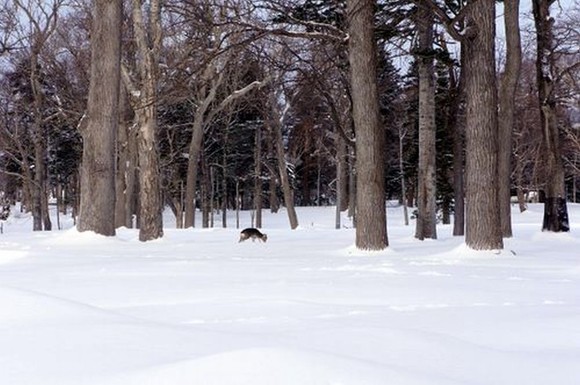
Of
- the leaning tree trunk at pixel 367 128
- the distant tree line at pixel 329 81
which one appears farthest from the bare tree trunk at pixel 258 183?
the leaning tree trunk at pixel 367 128

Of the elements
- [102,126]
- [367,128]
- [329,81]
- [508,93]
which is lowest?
[367,128]

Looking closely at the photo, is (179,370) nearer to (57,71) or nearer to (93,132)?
(93,132)

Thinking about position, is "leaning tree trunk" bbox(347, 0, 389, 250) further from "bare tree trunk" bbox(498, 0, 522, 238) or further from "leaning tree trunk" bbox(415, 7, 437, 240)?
"bare tree trunk" bbox(498, 0, 522, 238)

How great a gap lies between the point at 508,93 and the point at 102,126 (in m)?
9.22

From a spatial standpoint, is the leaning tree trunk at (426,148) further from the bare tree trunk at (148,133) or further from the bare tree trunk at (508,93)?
the bare tree trunk at (148,133)

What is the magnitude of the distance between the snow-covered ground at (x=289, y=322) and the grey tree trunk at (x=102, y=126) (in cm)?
431

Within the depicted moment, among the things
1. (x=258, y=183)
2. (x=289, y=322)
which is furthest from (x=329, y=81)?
(x=258, y=183)

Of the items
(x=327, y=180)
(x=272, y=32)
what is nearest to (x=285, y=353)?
(x=272, y=32)

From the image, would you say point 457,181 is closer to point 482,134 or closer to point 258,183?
point 482,134

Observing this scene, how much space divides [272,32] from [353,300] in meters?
6.93

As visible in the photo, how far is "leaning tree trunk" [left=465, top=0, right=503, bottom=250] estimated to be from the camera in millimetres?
10211

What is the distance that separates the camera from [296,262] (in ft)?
29.8

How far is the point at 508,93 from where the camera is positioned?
15109 millimetres

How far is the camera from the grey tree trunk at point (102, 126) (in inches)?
520
